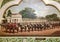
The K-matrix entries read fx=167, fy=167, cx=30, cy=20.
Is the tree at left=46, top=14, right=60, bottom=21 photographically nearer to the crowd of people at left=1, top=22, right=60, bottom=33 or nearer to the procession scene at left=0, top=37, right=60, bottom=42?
the crowd of people at left=1, top=22, right=60, bottom=33

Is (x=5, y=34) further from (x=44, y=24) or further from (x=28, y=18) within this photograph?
(x=44, y=24)

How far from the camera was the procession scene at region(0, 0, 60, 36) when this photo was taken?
175 cm

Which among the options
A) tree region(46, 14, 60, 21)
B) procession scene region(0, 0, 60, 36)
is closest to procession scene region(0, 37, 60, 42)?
procession scene region(0, 0, 60, 36)

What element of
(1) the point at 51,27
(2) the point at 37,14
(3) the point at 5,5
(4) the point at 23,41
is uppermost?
(3) the point at 5,5

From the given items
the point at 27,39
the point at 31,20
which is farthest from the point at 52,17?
the point at 27,39

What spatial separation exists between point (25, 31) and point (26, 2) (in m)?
0.31

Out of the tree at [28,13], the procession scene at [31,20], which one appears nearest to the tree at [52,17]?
the procession scene at [31,20]

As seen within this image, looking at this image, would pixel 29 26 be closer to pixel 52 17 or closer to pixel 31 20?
pixel 31 20

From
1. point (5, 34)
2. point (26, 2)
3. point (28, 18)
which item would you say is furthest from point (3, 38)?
point (26, 2)

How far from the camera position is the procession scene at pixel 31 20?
1.75 m

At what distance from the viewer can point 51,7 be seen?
1.77 m

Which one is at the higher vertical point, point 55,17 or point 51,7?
point 51,7

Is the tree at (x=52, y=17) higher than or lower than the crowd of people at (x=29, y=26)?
higher

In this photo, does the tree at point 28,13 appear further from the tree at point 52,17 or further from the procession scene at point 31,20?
the tree at point 52,17
